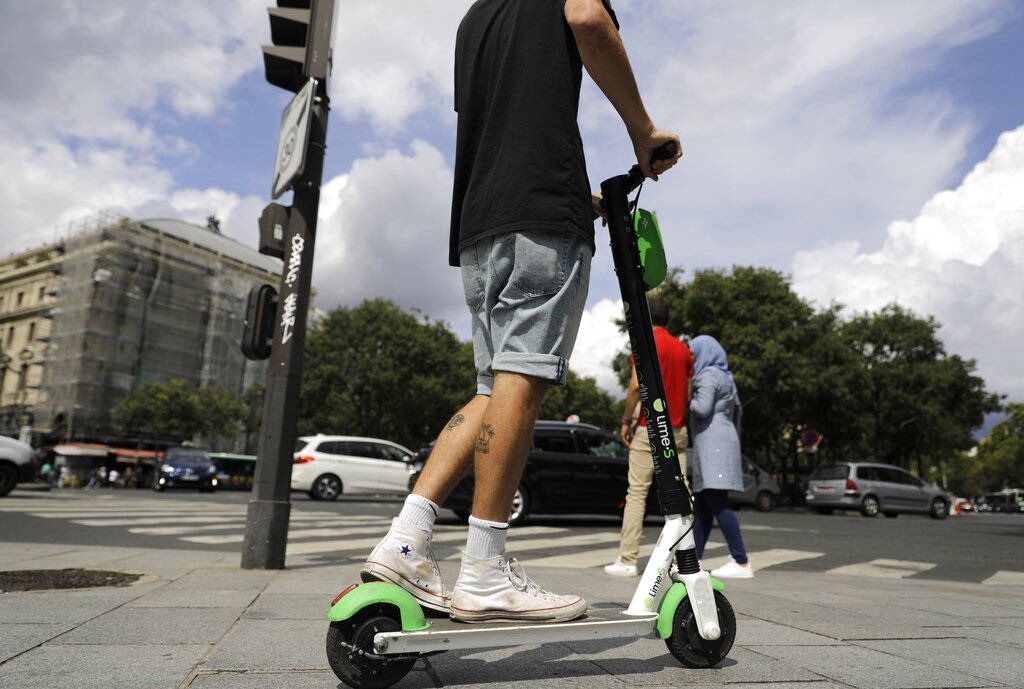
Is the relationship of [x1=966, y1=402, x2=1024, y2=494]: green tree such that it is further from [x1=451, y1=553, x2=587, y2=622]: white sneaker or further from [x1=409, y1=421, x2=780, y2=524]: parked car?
[x1=451, y1=553, x2=587, y2=622]: white sneaker

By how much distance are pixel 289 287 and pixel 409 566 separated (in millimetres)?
3702

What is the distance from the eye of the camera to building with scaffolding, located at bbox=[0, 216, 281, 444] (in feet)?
171

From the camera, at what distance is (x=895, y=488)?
22.4 m

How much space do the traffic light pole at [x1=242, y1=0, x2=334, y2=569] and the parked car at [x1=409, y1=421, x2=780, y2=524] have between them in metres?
5.80

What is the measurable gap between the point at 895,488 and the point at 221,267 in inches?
2063

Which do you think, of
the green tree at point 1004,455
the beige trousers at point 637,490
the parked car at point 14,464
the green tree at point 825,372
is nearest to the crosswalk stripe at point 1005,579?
the beige trousers at point 637,490

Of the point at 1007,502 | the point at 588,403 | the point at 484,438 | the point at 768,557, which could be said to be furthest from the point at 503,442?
the point at 1007,502

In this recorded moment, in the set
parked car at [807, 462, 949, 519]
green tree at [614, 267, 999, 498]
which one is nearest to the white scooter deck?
parked car at [807, 462, 949, 519]

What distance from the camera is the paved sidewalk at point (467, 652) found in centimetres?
196

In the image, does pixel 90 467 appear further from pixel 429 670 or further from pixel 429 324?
pixel 429 670

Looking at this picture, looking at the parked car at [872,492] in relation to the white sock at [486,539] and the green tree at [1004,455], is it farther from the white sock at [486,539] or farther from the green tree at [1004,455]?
the green tree at [1004,455]

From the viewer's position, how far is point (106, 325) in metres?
53.1

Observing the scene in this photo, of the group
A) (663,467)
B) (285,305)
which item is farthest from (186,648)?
(285,305)

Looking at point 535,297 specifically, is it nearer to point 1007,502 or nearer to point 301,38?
point 301,38
